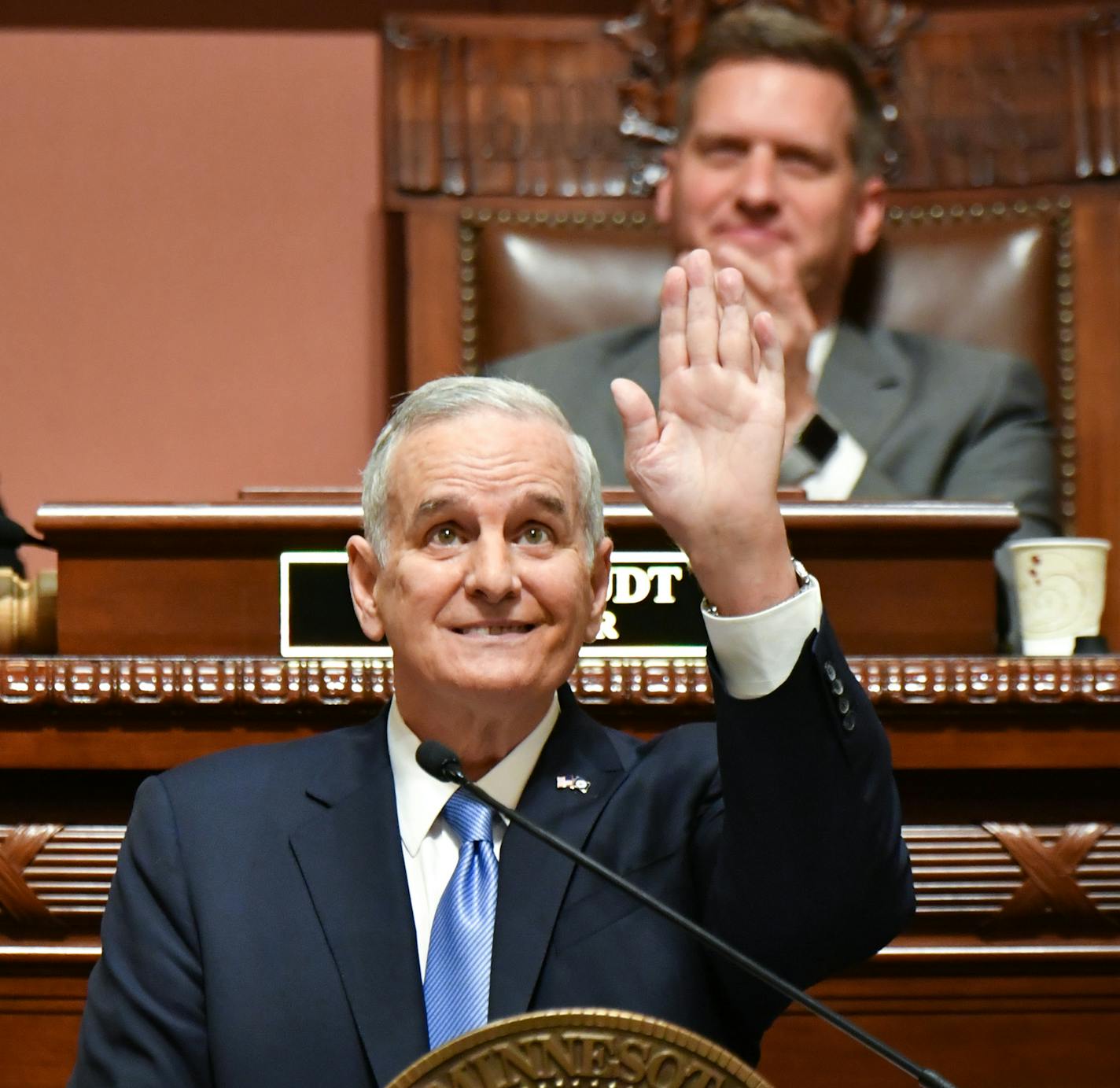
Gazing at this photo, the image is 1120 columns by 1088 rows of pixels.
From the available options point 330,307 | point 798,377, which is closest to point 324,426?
point 330,307

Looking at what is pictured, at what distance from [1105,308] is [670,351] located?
210 cm

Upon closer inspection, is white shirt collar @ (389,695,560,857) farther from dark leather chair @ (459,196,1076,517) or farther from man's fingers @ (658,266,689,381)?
dark leather chair @ (459,196,1076,517)

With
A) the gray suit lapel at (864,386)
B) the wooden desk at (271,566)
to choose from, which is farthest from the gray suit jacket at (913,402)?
the wooden desk at (271,566)

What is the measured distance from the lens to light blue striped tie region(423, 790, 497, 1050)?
143cm

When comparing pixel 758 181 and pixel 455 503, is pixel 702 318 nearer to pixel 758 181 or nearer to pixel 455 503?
pixel 455 503

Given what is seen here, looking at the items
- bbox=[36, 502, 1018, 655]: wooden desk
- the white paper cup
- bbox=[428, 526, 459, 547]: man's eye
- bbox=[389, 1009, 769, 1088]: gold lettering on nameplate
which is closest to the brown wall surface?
bbox=[36, 502, 1018, 655]: wooden desk

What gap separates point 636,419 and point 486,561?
19cm

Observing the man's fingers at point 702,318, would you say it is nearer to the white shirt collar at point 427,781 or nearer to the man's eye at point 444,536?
the man's eye at point 444,536

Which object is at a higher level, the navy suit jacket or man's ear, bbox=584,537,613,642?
man's ear, bbox=584,537,613,642

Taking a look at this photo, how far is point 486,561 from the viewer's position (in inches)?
58.5

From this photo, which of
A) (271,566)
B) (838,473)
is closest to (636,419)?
(271,566)

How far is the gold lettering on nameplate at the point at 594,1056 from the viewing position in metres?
1.12

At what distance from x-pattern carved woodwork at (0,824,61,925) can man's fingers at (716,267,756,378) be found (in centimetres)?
94

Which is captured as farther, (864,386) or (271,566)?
(864,386)
